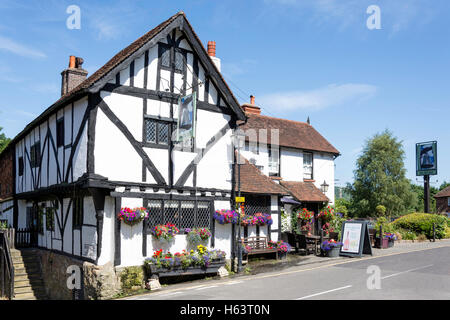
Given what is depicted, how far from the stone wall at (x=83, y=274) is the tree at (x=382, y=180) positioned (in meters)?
36.2

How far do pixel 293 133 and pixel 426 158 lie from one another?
16.3 meters

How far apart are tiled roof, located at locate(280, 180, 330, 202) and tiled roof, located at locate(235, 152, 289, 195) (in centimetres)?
388

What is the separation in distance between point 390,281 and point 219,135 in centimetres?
778

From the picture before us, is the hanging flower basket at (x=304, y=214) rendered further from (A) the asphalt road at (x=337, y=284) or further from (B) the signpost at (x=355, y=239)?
(A) the asphalt road at (x=337, y=284)

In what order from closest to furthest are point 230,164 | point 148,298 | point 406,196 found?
point 148,298, point 230,164, point 406,196

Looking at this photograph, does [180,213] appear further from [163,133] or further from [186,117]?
[186,117]

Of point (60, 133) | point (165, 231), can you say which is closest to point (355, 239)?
point (165, 231)

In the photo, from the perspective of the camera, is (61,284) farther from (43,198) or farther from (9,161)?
(9,161)

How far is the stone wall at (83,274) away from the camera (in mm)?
11953

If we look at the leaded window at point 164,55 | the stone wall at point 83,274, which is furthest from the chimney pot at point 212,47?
the stone wall at point 83,274

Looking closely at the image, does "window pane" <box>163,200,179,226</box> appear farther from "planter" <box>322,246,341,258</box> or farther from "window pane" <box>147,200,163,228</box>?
"planter" <box>322,246,341,258</box>

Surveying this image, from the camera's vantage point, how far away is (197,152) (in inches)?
578

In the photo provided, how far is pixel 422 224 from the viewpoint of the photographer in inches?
1085

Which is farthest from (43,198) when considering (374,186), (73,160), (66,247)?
(374,186)
